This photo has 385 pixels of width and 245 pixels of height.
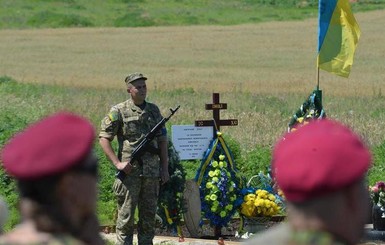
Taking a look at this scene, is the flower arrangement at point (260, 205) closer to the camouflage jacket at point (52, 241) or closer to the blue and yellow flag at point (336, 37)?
the blue and yellow flag at point (336, 37)

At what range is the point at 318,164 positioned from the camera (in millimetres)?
3090

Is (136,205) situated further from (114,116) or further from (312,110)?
(312,110)

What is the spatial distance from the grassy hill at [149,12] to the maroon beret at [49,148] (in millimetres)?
63036

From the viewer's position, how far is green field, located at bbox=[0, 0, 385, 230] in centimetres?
2133

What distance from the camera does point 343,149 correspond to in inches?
124

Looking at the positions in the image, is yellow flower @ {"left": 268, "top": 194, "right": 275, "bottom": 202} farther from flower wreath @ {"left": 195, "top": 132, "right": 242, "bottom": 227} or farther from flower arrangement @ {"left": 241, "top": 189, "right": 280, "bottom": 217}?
flower wreath @ {"left": 195, "top": 132, "right": 242, "bottom": 227}

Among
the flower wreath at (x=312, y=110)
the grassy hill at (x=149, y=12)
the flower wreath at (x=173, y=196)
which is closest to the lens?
the flower wreath at (x=173, y=196)

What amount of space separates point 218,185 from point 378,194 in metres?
1.77

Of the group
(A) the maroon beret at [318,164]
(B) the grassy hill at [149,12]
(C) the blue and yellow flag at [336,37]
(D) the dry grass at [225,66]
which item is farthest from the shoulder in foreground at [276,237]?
(B) the grassy hill at [149,12]

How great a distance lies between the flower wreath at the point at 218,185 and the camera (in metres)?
13.2

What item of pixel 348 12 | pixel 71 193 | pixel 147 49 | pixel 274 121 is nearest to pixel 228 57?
pixel 147 49

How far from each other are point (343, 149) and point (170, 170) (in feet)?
31.5

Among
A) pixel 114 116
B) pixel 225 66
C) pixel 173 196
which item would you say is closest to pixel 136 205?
pixel 114 116

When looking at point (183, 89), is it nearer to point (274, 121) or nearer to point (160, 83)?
point (160, 83)
